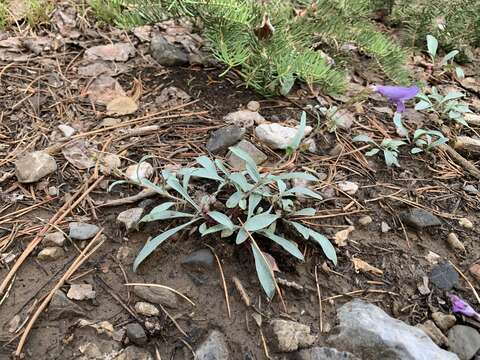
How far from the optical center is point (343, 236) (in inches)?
64.3

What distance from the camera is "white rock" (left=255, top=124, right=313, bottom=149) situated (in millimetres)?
1936

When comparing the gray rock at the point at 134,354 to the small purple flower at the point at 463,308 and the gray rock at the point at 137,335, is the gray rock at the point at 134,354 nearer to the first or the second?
the gray rock at the point at 137,335

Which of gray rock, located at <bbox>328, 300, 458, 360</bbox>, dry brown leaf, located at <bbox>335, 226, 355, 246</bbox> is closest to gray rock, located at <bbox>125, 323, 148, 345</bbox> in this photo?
gray rock, located at <bbox>328, 300, 458, 360</bbox>

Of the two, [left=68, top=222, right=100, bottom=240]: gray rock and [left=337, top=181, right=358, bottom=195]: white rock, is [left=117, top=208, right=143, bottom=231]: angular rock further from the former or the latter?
[left=337, top=181, right=358, bottom=195]: white rock

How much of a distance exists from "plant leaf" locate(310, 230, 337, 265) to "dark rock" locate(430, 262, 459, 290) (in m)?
0.37

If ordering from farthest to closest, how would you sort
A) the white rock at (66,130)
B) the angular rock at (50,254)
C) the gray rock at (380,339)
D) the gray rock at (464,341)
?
the white rock at (66,130) < the angular rock at (50,254) < the gray rock at (464,341) < the gray rock at (380,339)

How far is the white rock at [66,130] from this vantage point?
1962mm

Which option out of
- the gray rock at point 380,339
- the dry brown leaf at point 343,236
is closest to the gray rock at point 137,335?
the gray rock at point 380,339

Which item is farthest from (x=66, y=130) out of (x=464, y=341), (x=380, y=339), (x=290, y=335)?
(x=464, y=341)

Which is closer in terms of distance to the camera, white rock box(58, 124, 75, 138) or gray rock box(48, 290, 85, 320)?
gray rock box(48, 290, 85, 320)

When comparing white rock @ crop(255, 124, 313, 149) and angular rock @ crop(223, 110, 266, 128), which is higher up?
white rock @ crop(255, 124, 313, 149)

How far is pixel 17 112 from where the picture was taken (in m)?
2.09

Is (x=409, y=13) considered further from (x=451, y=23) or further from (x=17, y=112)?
(x=17, y=112)

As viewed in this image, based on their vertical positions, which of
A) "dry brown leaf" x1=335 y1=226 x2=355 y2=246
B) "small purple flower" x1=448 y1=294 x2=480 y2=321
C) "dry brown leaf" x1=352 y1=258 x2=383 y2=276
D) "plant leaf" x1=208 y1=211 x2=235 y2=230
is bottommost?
"dry brown leaf" x1=352 y1=258 x2=383 y2=276
